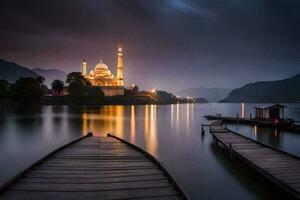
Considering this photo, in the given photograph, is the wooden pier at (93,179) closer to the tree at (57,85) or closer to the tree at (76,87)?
the tree at (76,87)

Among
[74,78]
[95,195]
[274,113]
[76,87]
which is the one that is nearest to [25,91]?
[76,87]

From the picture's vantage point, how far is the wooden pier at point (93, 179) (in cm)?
1035

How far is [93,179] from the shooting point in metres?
12.4

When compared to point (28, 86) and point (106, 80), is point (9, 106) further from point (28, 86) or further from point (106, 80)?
point (106, 80)

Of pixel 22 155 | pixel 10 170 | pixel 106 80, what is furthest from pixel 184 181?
pixel 106 80

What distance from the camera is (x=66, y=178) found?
12.4 meters

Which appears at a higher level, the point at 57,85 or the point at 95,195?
the point at 57,85

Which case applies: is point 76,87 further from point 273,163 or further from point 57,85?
point 273,163

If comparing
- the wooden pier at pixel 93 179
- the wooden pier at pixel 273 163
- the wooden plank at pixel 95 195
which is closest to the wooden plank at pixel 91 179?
the wooden pier at pixel 93 179

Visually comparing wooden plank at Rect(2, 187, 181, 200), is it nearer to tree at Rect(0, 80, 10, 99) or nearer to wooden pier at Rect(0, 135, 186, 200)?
wooden pier at Rect(0, 135, 186, 200)

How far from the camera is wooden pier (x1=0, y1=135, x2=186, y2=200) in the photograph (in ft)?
34.0

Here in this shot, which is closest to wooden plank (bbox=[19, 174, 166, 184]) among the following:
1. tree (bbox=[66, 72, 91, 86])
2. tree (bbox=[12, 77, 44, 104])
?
tree (bbox=[12, 77, 44, 104])

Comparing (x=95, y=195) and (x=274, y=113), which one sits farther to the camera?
(x=274, y=113)

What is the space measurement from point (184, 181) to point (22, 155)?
51.1 feet
